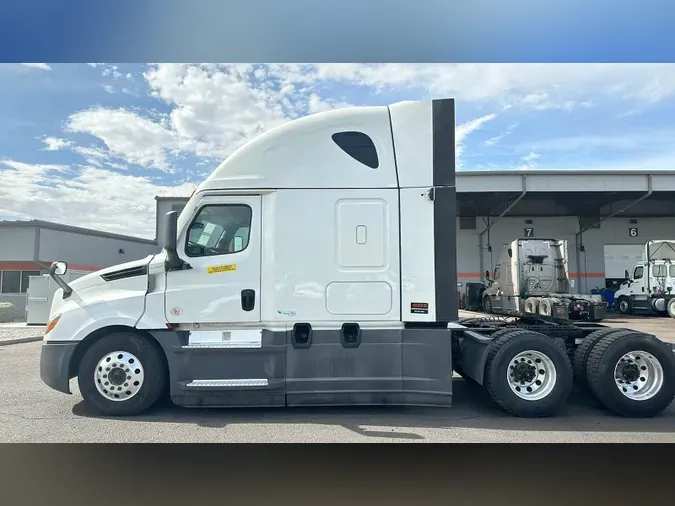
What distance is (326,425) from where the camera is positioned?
5.26m

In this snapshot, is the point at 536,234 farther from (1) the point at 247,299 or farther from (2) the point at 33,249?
(2) the point at 33,249

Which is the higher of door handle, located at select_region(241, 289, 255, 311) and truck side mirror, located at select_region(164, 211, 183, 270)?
truck side mirror, located at select_region(164, 211, 183, 270)

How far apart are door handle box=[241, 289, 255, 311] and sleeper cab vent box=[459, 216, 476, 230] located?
24659mm

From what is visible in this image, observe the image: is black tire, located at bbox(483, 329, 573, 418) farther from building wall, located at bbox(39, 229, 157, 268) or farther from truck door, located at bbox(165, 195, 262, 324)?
building wall, located at bbox(39, 229, 157, 268)

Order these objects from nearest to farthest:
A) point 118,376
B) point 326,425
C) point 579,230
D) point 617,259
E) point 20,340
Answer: point 326,425
point 118,376
point 20,340
point 579,230
point 617,259

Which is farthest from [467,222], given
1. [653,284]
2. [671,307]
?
[671,307]

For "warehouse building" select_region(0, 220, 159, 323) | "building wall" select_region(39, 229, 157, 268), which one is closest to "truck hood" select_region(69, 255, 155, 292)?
"warehouse building" select_region(0, 220, 159, 323)

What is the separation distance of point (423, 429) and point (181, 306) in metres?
3.23

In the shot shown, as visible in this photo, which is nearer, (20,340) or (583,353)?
(583,353)

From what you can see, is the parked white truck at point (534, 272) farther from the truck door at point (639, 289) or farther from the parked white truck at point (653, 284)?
the truck door at point (639, 289)

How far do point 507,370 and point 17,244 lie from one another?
30487 mm

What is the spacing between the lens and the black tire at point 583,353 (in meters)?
5.95

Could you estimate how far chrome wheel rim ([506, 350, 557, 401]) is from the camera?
18.4 feet

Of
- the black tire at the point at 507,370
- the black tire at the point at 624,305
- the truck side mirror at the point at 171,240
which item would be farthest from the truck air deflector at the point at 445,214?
the black tire at the point at 624,305
